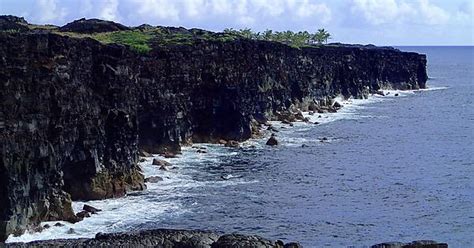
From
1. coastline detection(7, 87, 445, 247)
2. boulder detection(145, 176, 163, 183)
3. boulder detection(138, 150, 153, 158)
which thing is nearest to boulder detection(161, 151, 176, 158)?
coastline detection(7, 87, 445, 247)

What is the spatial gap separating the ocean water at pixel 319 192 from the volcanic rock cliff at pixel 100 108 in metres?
2.88

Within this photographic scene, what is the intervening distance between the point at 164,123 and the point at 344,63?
82.6 m

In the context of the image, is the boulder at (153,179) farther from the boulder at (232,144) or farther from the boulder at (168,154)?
the boulder at (232,144)

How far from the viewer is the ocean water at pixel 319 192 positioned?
5647 cm

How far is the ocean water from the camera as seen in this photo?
56.5 metres

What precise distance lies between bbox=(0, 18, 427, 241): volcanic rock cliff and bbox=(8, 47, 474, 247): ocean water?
2883 mm

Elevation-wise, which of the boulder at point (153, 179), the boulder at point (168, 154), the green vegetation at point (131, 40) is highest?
the green vegetation at point (131, 40)

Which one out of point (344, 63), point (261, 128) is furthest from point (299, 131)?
point (344, 63)

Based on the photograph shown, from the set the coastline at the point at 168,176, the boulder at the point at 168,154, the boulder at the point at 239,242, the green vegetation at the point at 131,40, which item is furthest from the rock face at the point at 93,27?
the boulder at the point at 239,242

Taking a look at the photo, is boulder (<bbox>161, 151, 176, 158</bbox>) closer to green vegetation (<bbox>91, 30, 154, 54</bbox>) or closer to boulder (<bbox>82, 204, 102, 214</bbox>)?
green vegetation (<bbox>91, 30, 154, 54</bbox>)

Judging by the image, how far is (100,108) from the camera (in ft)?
227

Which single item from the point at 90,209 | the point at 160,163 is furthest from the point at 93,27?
the point at 90,209

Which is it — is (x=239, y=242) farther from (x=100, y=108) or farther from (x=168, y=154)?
(x=168, y=154)

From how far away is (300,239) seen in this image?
54.2 m
